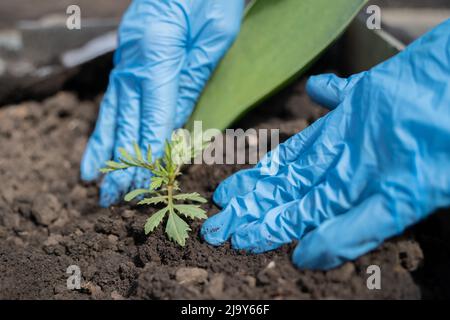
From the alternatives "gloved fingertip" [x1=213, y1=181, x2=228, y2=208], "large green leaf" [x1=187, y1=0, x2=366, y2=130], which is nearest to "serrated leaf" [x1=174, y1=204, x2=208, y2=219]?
"gloved fingertip" [x1=213, y1=181, x2=228, y2=208]

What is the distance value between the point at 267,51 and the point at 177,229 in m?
1.12

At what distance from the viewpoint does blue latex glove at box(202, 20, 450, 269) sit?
1393 millimetres

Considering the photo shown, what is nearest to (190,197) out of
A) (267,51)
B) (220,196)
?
(220,196)

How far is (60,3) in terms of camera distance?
16.8ft

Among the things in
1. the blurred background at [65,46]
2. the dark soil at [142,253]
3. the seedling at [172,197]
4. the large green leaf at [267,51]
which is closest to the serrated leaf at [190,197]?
the seedling at [172,197]

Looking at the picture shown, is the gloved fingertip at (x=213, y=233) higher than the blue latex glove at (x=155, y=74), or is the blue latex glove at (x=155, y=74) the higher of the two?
the blue latex glove at (x=155, y=74)

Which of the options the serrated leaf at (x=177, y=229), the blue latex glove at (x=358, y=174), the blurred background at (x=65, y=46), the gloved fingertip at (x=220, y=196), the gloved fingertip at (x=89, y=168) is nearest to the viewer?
the blue latex glove at (x=358, y=174)

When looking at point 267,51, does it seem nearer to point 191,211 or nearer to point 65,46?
point 191,211

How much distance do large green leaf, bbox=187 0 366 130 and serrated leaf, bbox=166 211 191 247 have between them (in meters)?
0.75

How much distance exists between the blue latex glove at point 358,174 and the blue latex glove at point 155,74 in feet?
1.92

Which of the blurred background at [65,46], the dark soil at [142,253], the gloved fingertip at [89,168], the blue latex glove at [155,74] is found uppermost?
the blurred background at [65,46]

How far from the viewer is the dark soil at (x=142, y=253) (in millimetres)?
1437

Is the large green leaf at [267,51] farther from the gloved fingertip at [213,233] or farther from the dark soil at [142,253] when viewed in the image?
the gloved fingertip at [213,233]

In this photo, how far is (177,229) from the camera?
5.48ft
